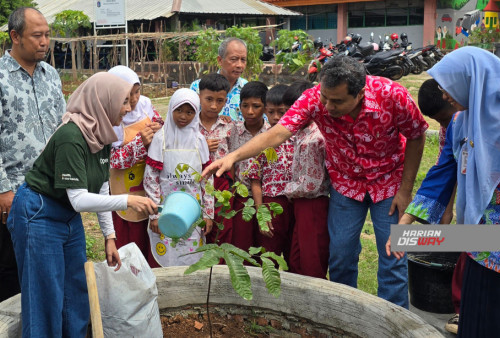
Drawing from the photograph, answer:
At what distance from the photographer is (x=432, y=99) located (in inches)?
116

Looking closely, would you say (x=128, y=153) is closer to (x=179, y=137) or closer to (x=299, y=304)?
(x=179, y=137)

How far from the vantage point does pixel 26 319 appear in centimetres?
227

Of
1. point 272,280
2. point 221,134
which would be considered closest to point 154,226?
point 221,134

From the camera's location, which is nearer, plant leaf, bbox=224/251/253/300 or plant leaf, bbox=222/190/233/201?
plant leaf, bbox=224/251/253/300

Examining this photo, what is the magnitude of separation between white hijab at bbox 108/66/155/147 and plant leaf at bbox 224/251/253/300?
1415 mm

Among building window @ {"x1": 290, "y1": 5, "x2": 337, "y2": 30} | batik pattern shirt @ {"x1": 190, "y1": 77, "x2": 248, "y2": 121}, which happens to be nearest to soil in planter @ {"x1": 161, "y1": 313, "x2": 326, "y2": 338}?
batik pattern shirt @ {"x1": 190, "y1": 77, "x2": 248, "y2": 121}

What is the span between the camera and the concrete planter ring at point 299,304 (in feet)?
7.63

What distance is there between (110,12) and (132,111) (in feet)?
27.8

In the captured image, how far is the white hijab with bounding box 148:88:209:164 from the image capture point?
10.8 feet

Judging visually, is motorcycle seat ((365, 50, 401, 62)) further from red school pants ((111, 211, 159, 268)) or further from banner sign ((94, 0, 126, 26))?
red school pants ((111, 211, 159, 268))

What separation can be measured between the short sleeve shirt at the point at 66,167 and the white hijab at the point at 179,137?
35.9 inches

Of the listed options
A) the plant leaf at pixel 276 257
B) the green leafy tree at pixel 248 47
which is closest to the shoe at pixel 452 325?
the plant leaf at pixel 276 257

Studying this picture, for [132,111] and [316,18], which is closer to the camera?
[132,111]

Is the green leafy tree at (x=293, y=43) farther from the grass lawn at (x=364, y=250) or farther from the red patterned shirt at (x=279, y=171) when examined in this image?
the red patterned shirt at (x=279, y=171)
